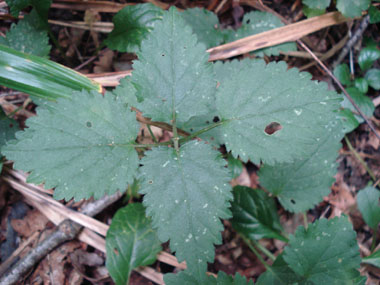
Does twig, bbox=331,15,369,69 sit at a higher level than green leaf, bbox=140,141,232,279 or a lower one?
higher

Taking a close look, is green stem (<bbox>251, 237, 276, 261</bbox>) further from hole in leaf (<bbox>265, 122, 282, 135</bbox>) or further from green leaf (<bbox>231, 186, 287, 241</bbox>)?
hole in leaf (<bbox>265, 122, 282, 135</bbox>)

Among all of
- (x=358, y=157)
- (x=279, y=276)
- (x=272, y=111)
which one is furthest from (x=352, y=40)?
(x=279, y=276)

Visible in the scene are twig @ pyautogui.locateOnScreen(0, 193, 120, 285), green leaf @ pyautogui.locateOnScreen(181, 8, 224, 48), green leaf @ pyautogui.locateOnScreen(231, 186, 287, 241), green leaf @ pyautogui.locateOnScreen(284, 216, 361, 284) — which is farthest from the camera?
green leaf @ pyautogui.locateOnScreen(181, 8, 224, 48)

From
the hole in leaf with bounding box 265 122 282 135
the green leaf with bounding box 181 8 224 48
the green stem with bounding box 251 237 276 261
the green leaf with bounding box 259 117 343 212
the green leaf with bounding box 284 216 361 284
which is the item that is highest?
the green leaf with bounding box 181 8 224 48

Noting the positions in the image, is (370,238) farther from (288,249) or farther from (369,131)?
(288,249)

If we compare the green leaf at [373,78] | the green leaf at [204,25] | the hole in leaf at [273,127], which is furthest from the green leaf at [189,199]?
the green leaf at [373,78]

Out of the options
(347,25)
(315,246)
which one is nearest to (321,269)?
(315,246)

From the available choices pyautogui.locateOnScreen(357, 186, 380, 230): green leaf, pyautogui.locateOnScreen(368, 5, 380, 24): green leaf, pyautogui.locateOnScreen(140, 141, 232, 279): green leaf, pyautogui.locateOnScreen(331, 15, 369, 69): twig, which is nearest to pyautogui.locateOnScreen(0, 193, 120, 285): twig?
pyautogui.locateOnScreen(140, 141, 232, 279): green leaf

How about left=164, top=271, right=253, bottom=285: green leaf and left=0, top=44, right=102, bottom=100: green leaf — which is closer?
left=164, top=271, right=253, bottom=285: green leaf
